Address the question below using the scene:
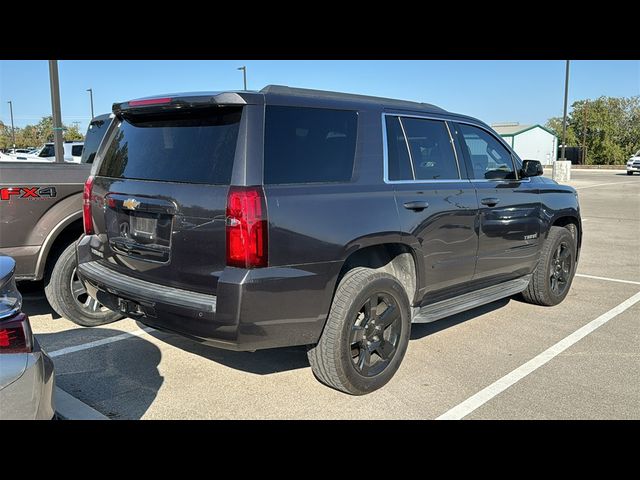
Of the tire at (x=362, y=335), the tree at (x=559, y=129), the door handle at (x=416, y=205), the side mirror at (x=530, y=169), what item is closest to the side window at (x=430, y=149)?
the door handle at (x=416, y=205)

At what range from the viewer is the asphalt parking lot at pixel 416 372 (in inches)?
144

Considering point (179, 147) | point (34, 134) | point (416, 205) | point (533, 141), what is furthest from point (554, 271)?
point (34, 134)

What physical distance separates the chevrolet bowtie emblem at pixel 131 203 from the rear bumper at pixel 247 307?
48cm

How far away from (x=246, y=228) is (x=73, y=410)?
5.45 feet

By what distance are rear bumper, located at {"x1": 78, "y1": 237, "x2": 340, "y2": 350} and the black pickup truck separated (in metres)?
1.62

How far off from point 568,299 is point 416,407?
354 centimetres

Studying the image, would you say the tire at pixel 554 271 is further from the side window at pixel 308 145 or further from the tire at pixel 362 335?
the side window at pixel 308 145

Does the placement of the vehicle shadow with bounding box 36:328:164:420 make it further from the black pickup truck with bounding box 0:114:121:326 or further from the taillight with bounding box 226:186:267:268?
the taillight with bounding box 226:186:267:268

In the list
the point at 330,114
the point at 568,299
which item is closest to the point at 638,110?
the point at 568,299

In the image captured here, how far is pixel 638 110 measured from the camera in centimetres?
5428

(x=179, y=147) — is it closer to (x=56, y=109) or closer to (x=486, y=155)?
(x=486, y=155)

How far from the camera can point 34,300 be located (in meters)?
6.13
